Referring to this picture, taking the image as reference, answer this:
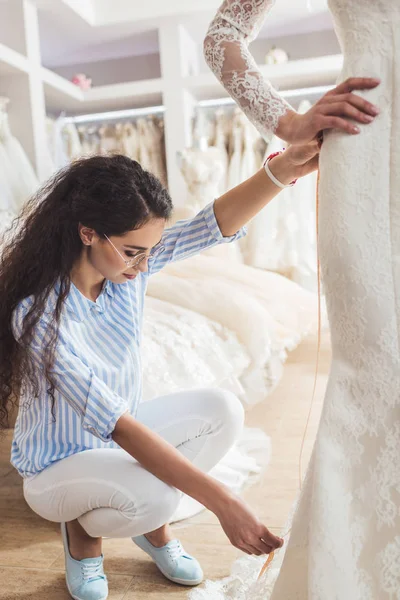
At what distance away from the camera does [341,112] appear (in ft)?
2.92

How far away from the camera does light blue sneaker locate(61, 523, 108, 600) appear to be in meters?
1.34

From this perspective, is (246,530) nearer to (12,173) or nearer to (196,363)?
(196,363)

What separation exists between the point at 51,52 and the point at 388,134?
418 centimetres

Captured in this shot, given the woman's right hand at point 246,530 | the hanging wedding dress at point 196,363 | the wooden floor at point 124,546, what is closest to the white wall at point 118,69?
the hanging wedding dress at point 196,363

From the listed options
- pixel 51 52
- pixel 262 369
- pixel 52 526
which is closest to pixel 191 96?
pixel 51 52

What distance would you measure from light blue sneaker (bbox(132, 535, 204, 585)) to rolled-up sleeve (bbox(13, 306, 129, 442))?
38 centimetres

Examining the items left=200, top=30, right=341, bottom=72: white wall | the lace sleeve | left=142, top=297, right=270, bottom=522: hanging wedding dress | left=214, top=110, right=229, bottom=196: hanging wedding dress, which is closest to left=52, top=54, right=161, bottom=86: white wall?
left=214, top=110, right=229, bottom=196: hanging wedding dress

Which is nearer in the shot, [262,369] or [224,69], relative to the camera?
[224,69]

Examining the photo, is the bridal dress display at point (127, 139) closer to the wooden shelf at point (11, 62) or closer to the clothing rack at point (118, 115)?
the clothing rack at point (118, 115)

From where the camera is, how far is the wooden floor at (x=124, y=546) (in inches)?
55.3

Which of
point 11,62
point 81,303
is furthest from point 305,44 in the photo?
point 81,303

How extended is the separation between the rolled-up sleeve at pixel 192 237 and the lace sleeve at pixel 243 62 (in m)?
0.43

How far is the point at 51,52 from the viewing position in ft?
14.9

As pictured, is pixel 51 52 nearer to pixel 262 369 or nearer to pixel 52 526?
pixel 262 369
